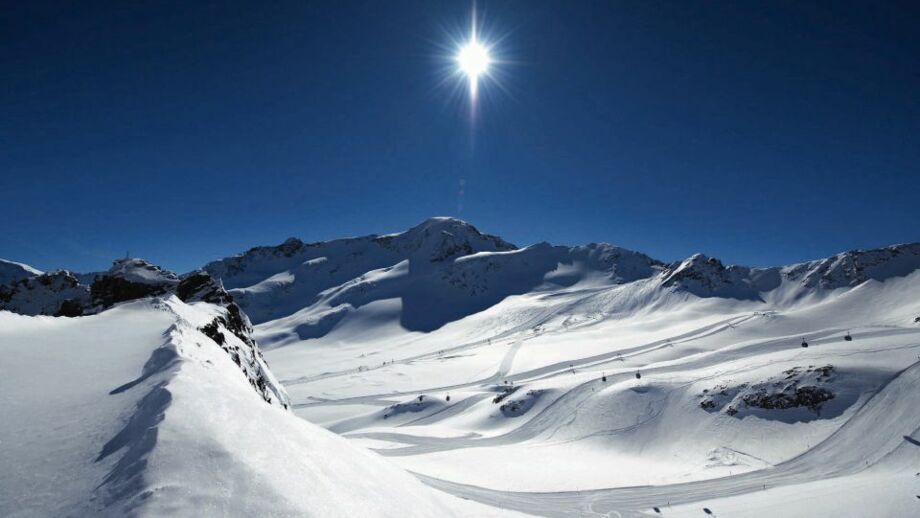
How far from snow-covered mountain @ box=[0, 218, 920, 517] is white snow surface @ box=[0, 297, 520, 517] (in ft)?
0.16

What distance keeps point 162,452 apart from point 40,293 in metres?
83.1

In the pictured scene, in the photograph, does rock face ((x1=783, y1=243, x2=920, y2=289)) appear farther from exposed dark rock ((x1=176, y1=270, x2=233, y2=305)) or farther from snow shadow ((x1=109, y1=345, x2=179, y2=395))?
snow shadow ((x1=109, y1=345, x2=179, y2=395))

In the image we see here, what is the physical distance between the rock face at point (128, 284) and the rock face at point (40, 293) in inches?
1334

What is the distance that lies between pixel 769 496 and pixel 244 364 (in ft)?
108

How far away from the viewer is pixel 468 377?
8531 cm

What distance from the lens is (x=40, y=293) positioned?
64.2m

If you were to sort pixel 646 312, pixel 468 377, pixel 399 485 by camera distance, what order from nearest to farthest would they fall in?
1. pixel 399 485
2. pixel 468 377
3. pixel 646 312

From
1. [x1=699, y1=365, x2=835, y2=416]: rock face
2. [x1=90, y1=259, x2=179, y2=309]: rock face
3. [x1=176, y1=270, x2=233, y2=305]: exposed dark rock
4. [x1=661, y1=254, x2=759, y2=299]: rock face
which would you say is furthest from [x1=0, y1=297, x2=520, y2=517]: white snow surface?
[x1=661, y1=254, x2=759, y2=299]: rock face

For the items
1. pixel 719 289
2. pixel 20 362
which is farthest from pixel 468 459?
pixel 719 289

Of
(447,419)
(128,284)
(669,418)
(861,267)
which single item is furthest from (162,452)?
(861,267)

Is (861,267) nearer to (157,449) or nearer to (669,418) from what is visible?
(669,418)

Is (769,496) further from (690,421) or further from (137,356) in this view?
(137,356)

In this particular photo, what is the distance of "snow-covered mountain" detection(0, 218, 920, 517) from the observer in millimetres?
6953

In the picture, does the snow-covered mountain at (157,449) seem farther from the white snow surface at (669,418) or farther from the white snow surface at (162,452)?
the white snow surface at (669,418)
